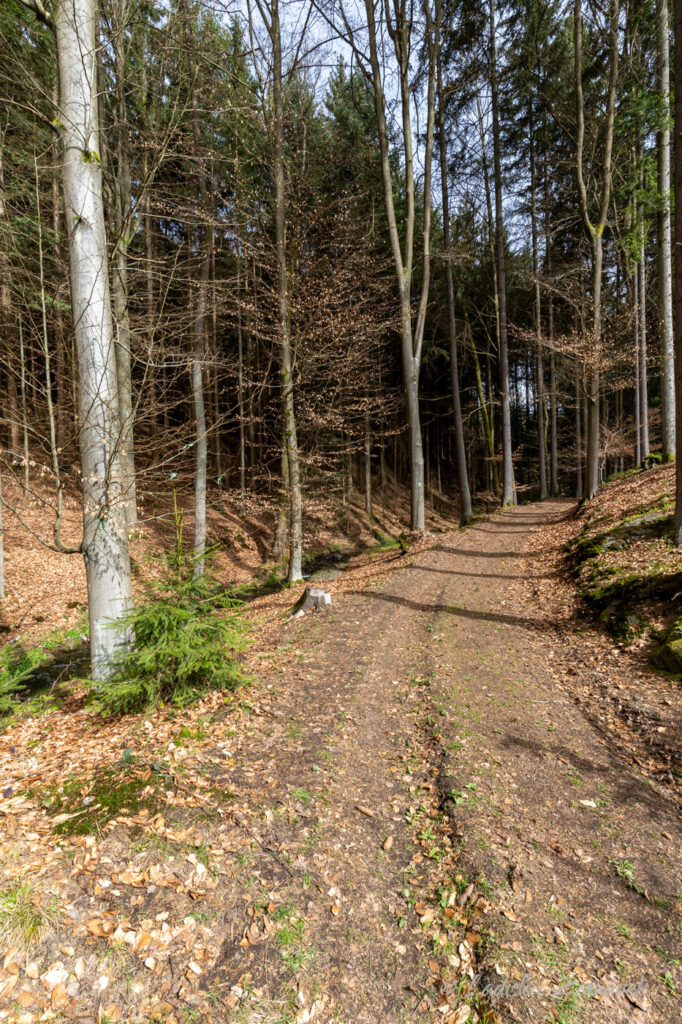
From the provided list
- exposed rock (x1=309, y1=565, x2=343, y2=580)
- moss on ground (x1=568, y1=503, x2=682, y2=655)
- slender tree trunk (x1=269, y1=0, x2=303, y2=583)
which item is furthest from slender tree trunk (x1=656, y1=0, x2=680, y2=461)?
exposed rock (x1=309, y1=565, x2=343, y2=580)

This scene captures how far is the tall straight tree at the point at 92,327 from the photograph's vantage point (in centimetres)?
444

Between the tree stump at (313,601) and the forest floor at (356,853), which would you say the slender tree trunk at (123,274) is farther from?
the tree stump at (313,601)

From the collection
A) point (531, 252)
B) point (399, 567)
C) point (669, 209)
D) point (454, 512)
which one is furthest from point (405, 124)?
point (454, 512)

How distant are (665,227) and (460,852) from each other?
15.8 meters

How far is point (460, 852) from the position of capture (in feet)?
10.8

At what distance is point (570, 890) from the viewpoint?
3020 mm

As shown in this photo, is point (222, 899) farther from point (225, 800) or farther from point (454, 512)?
point (454, 512)

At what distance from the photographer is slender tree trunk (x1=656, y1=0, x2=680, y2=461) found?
12.0 metres

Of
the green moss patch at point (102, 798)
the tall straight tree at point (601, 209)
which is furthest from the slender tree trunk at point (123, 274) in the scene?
the tall straight tree at point (601, 209)

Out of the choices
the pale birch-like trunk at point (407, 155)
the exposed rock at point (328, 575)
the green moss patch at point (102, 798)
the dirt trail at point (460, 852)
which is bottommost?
the dirt trail at point (460, 852)

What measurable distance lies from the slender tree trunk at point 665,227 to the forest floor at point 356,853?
400 inches

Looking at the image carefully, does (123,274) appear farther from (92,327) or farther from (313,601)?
(313,601)

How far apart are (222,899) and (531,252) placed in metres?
26.2

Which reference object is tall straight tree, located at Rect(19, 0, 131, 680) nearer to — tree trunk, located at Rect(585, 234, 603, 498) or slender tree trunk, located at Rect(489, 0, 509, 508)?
tree trunk, located at Rect(585, 234, 603, 498)
